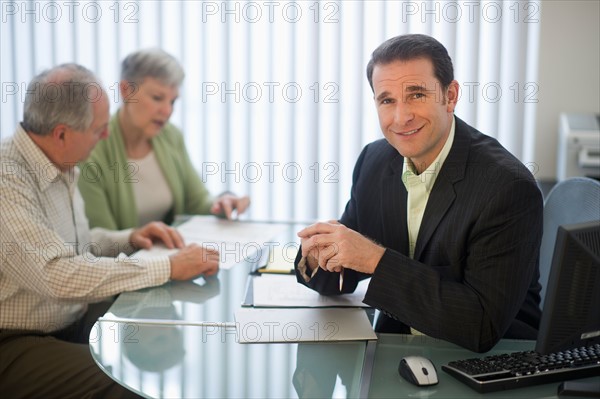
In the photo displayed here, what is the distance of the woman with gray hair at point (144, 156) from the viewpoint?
10.1ft

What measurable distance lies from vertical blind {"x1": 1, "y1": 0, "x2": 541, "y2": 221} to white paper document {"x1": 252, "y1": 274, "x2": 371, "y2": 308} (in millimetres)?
1594

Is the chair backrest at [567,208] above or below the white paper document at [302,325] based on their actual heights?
above

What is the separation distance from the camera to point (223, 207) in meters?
2.97

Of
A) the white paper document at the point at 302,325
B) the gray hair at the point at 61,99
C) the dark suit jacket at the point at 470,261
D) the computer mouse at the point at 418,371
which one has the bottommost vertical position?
the white paper document at the point at 302,325

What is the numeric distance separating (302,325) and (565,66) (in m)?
2.23

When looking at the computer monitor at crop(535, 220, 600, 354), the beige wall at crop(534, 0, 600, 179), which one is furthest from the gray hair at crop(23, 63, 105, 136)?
the beige wall at crop(534, 0, 600, 179)

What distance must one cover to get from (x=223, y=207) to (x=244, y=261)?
21.7 inches

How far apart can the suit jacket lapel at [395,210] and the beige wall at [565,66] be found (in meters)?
1.67

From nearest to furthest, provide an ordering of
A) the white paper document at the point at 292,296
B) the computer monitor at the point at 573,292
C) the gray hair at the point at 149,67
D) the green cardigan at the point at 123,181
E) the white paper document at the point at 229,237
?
the computer monitor at the point at 573,292 → the white paper document at the point at 292,296 → the white paper document at the point at 229,237 → the green cardigan at the point at 123,181 → the gray hair at the point at 149,67

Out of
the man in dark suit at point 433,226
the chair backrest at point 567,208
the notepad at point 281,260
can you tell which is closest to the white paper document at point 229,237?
the notepad at point 281,260

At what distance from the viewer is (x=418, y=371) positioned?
157cm

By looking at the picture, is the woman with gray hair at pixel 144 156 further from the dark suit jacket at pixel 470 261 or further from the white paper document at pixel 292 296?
the dark suit jacket at pixel 470 261

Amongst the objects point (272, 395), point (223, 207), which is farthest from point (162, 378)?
point (223, 207)

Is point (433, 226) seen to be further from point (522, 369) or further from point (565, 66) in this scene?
point (565, 66)
